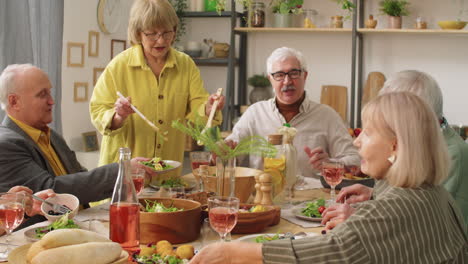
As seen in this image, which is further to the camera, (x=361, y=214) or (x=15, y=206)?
(x=15, y=206)

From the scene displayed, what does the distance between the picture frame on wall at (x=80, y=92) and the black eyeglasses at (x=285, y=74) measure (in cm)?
207

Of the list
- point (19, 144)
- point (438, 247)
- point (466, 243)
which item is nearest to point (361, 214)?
point (438, 247)

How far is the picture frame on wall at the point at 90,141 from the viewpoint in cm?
514

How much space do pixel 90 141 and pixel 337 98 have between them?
2.19 metres

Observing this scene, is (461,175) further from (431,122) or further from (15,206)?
(15,206)

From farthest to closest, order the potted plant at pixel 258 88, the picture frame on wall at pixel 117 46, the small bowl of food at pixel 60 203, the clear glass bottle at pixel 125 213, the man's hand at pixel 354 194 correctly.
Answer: the potted plant at pixel 258 88 < the picture frame on wall at pixel 117 46 < the man's hand at pixel 354 194 < the small bowl of food at pixel 60 203 < the clear glass bottle at pixel 125 213

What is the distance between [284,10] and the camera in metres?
5.39

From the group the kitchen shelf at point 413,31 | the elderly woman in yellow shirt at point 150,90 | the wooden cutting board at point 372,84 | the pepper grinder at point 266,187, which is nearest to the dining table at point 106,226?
the pepper grinder at point 266,187

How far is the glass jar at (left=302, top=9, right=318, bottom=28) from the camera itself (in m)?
5.58

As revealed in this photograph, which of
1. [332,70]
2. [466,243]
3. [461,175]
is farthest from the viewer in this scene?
[332,70]

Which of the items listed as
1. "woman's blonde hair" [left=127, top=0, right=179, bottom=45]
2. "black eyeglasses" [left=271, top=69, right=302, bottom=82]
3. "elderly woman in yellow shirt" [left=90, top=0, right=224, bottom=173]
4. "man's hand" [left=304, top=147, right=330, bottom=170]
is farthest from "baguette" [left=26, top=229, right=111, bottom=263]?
"black eyeglasses" [left=271, top=69, right=302, bottom=82]

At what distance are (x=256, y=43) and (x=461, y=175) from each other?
151 inches

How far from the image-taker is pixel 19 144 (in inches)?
103

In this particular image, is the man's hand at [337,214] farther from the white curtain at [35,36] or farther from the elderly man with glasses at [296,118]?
the white curtain at [35,36]
